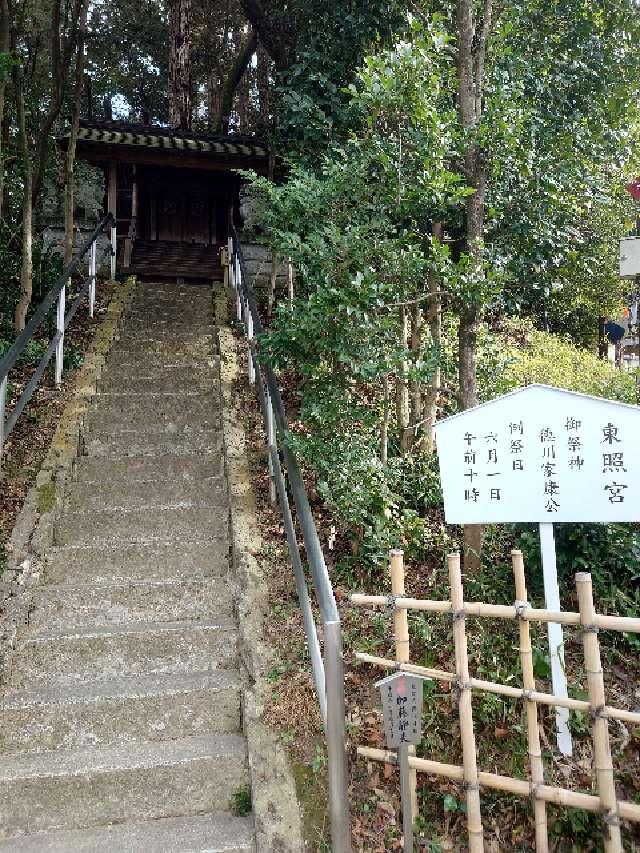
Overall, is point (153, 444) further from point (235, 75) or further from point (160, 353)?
point (235, 75)

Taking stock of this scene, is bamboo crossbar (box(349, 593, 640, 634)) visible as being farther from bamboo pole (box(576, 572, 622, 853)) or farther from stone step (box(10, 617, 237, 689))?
stone step (box(10, 617, 237, 689))

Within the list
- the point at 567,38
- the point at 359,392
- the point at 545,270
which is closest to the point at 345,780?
the point at 359,392

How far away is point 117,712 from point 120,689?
0.40 feet

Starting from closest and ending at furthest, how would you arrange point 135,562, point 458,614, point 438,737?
point 458,614 → point 438,737 → point 135,562

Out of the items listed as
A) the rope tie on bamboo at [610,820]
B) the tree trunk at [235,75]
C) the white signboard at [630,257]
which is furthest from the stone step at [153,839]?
the tree trunk at [235,75]

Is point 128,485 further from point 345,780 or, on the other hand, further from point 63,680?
point 345,780

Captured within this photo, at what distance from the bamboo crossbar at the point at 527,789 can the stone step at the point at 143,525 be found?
6.55 ft

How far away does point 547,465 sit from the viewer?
2.86 metres

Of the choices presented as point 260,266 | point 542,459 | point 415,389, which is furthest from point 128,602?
point 260,266

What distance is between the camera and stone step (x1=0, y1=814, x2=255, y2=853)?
92.0 inches

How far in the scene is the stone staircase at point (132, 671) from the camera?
8.16ft

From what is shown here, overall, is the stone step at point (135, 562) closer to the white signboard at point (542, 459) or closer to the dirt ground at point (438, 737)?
the dirt ground at point (438, 737)

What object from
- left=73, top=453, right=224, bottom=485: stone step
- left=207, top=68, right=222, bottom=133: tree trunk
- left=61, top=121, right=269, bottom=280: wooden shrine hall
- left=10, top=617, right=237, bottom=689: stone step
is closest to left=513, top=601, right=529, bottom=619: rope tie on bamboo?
left=10, top=617, right=237, bottom=689: stone step

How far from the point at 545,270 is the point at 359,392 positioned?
6.96 ft
